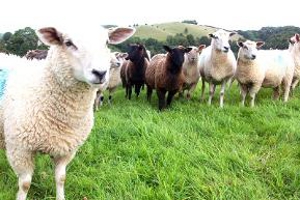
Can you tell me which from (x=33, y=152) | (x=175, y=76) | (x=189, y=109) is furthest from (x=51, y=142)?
(x=175, y=76)

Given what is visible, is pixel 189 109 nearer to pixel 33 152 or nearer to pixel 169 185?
pixel 169 185

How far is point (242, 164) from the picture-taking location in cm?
504

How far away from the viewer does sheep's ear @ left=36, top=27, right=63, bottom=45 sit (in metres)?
3.88

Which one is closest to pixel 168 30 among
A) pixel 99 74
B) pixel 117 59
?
pixel 117 59

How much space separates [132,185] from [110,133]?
73.9 inches

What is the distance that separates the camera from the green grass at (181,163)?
4445 millimetres

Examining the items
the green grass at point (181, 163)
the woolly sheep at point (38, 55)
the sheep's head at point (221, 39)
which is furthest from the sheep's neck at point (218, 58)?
the woolly sheep at point (38, 55)

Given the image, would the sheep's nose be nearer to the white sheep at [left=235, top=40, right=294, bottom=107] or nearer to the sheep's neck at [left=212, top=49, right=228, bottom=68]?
the white sheep at [left=235, top=40, right=294, bottom=107]

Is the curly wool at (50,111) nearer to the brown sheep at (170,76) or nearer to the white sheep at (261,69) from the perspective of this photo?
the brown sheep at (170,76)

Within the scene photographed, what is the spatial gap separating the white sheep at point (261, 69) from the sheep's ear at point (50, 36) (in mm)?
6084

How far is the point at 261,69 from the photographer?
380 inches

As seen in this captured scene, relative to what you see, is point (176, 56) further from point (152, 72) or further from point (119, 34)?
point (119, 34)

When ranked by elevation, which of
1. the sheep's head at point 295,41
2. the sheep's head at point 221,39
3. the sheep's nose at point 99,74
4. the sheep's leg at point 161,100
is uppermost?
the sheep's nose at point 99,74

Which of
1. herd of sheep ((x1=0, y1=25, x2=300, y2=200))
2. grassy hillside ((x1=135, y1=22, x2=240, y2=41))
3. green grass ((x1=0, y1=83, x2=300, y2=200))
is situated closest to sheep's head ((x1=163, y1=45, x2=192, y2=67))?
green grass ((x1=0, y1=83, x2=300, y2=200))
